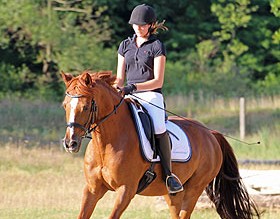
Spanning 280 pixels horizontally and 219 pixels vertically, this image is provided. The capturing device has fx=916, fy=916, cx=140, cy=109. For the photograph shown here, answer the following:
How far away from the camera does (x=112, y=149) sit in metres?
8.59

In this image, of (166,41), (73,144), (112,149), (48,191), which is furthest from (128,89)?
(166,41)

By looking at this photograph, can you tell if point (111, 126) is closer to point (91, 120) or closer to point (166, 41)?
point (91, 120)

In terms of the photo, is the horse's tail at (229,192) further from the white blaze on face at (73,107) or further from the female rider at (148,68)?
the white blaze on face at (73,107)

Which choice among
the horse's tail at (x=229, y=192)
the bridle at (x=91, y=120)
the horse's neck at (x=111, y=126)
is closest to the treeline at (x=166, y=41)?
the horse's tail at (x=229, y=192)

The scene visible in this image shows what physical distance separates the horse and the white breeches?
307mm

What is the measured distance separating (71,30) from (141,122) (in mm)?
23305

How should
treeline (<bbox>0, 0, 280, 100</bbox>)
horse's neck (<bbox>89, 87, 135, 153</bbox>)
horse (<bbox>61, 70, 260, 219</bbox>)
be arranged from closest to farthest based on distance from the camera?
horse (<bbox>61, 70, 260, 219</bbox>) < horse's neck (<bbox>89, 87, 135, 153</bbox>) < treeline (<bbox>0, 0, 280, 100</bbox>)

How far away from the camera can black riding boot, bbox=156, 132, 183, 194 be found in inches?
361

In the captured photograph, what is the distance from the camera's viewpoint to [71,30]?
3198 centimetres

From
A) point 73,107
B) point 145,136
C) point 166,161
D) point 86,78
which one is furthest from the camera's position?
point 166,161

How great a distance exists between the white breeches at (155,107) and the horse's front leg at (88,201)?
0.91 m

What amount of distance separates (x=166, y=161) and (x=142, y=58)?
1.07 meters

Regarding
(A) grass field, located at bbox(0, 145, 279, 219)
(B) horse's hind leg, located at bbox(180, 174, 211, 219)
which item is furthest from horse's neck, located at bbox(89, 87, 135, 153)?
(A) grass field, located at bbox(0, 145, 279, 219)

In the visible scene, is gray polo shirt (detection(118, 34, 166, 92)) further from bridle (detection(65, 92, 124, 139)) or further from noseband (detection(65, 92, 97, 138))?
noseband (detection(65, 92, 97, 138))
